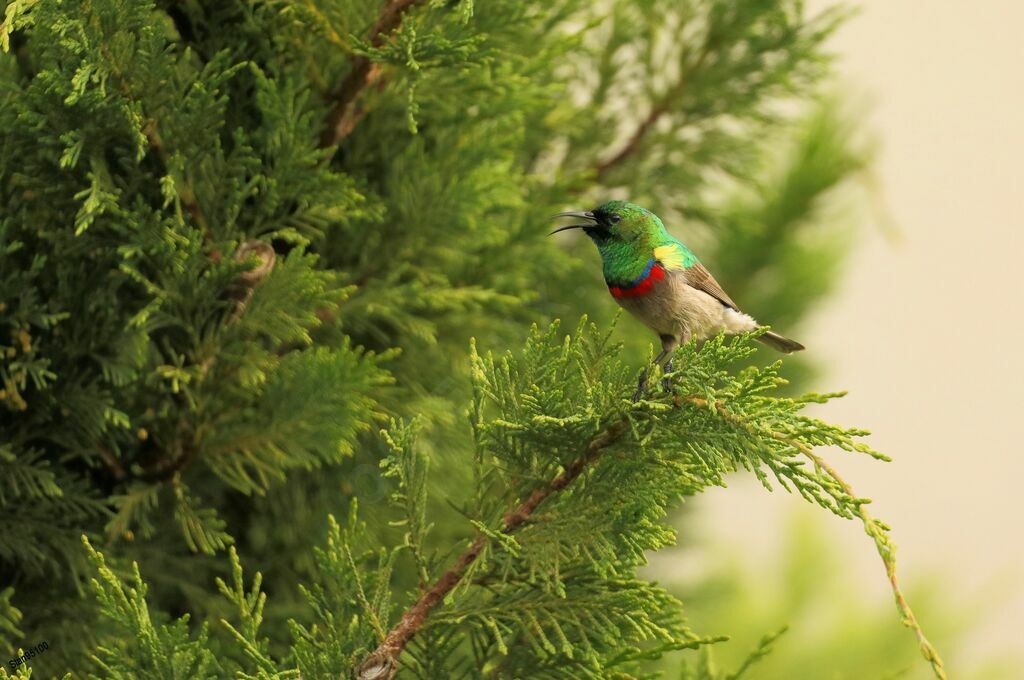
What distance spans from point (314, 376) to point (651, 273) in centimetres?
46

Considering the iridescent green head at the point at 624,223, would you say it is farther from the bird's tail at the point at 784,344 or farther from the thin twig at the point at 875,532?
the thin twig at the point at 875,532

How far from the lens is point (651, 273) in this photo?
4.54 ft

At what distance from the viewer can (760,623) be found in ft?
8.98

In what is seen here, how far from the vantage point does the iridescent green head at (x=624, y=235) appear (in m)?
1.40

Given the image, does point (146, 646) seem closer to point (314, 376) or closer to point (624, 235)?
point (314, 376)

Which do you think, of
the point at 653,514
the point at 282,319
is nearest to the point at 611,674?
the point at 653,514

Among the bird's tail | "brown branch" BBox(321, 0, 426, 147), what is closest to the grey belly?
the bird's tail

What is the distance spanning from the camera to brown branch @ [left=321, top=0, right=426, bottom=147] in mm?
1267

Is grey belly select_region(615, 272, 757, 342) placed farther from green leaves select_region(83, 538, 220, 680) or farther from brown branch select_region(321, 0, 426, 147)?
green leaves select_region(83, 538, 220, 680)

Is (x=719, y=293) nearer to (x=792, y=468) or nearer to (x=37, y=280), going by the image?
(x=792, y=468)

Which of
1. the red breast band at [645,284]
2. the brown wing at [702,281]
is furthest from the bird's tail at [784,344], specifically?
the red breast band at [645,284]

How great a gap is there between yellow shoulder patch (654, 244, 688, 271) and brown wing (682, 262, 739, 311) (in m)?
0.02

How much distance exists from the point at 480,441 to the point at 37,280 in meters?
0.60

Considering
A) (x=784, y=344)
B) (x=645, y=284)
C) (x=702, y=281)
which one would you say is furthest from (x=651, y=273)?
(x=784, y=344)
